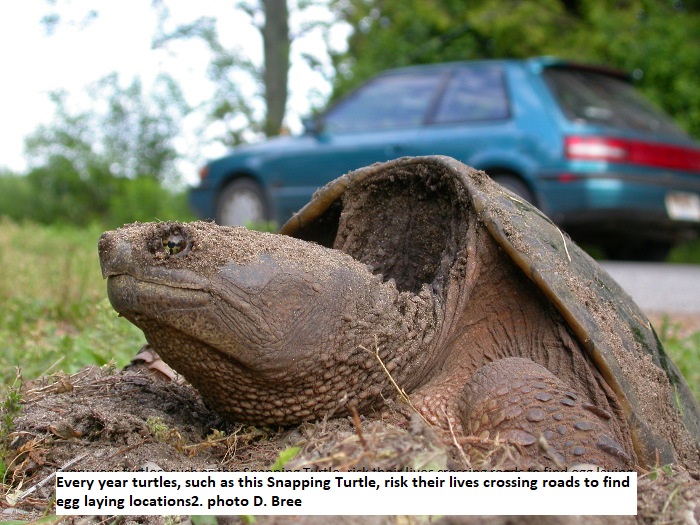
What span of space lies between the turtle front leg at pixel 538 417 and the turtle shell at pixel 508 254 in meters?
0.16

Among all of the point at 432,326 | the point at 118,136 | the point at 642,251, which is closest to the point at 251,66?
the point at 118,136

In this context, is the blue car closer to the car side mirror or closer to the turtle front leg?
the car side mirror

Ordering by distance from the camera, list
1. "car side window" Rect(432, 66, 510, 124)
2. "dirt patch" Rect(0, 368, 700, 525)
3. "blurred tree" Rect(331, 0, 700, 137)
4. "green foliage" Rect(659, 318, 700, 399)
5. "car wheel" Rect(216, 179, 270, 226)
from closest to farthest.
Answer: "dirt patch" Rect(0, 368, 700, 525), "green foliage" Rect(659, 318, 700, 399), "car side window" Rect(432, 66, 510, 124), "car wheel" Rect(216, 179, 270, 226), "blurred tree" Rect(331, 0, 700, 137)

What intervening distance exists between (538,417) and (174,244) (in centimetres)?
90

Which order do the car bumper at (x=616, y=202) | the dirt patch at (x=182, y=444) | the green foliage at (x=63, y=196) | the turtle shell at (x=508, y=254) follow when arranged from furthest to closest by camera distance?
1. the green foliage at (x=63, y=196)
2. the car bumper at (x=616, y=202)
3. the turtle shell at (x=508, y=254)
4. the dirt patch at (x=182, y=444)

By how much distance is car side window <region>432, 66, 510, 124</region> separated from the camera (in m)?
6.45

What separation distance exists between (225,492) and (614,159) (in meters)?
5.40

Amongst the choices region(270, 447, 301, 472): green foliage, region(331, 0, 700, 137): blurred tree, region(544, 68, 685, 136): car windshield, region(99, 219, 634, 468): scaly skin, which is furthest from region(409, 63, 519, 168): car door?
region(331, 0, 700, 137): blurred tree

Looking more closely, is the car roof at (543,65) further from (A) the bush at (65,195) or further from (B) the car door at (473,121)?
(A) the bush at (65,195)

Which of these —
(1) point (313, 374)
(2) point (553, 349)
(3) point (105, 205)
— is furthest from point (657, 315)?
(3) point (105, 205)

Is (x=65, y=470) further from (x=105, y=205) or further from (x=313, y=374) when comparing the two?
(x=105, y=205)
